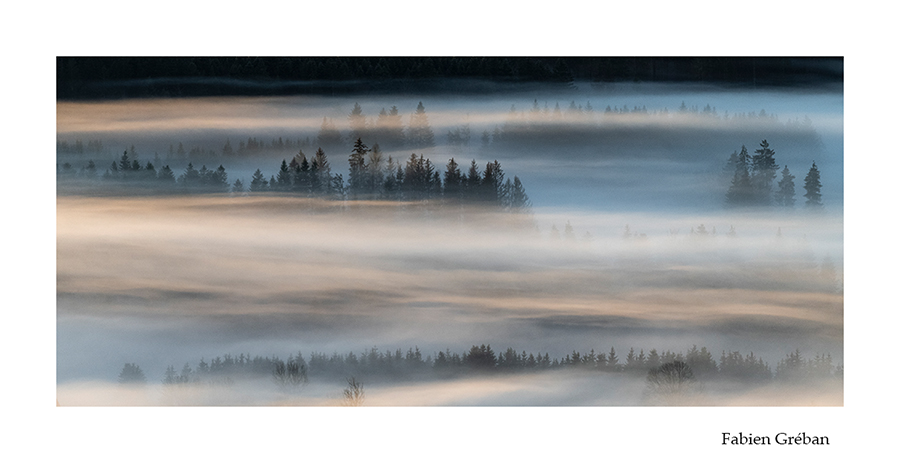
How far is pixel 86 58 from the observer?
4414 millimetres

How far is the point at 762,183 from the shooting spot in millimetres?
4375

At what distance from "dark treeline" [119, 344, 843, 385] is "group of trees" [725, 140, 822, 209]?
90cm

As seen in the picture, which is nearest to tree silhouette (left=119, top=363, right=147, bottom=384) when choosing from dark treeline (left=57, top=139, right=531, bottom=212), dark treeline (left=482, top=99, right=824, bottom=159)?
dark treeline (left=57, top=139, right=531, bottom=212)

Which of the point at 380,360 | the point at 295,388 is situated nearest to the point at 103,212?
the point at 295,388

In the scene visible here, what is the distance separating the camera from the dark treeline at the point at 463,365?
432 centimetres

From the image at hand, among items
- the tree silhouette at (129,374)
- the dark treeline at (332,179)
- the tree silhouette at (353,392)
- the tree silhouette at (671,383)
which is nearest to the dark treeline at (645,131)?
the dark treeline at (332,179)

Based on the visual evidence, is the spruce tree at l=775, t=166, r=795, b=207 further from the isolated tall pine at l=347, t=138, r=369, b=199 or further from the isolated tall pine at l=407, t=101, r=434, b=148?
the isolated tall pine at l=347, t=138, r=369, b=199

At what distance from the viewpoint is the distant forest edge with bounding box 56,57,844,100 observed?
4387 millimetres

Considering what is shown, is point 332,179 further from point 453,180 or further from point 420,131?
point 453,180

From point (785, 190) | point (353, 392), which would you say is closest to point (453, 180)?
point (353, 392)

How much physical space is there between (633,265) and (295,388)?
6.98 feet

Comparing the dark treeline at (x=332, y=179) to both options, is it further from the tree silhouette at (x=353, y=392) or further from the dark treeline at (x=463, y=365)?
the tree silhouette at (x=353, y=392)

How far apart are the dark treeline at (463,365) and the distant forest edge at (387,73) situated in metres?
1.59

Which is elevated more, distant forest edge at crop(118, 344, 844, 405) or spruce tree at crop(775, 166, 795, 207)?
spruce tree at crop(775, 166, 795, 207)
